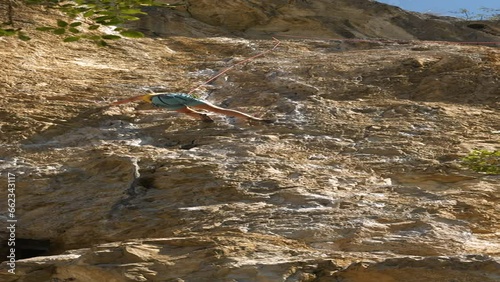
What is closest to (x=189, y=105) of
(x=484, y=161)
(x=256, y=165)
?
(x=256, y=165)

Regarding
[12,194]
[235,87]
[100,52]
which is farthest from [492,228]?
[100,52]

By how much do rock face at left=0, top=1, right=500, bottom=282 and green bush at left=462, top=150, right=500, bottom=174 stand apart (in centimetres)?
9

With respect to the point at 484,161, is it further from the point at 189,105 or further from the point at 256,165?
the point at 189,105

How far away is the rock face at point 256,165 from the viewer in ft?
16.6

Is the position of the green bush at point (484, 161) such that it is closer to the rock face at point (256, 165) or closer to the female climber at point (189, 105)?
the rock face at point (256, 165)

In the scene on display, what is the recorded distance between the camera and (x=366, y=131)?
779cm

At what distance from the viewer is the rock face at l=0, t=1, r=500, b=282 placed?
16.6 feet

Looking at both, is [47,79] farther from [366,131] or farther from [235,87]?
[366,131]

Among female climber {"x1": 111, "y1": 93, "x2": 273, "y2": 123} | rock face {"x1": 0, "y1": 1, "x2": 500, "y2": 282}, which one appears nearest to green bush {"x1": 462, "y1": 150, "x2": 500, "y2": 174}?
A: rock face {"x1": 0, "y1": 1, "x2": 500, "y2": 282}

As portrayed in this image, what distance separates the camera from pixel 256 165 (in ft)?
22.7

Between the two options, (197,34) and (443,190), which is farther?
(197,34)

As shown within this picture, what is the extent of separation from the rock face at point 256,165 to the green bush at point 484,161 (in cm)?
9

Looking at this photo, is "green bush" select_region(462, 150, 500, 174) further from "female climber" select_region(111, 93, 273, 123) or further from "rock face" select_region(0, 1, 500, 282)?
Answer: "female climber" select_region(111, 93, 273, 123)

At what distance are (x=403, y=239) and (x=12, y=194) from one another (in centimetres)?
315
